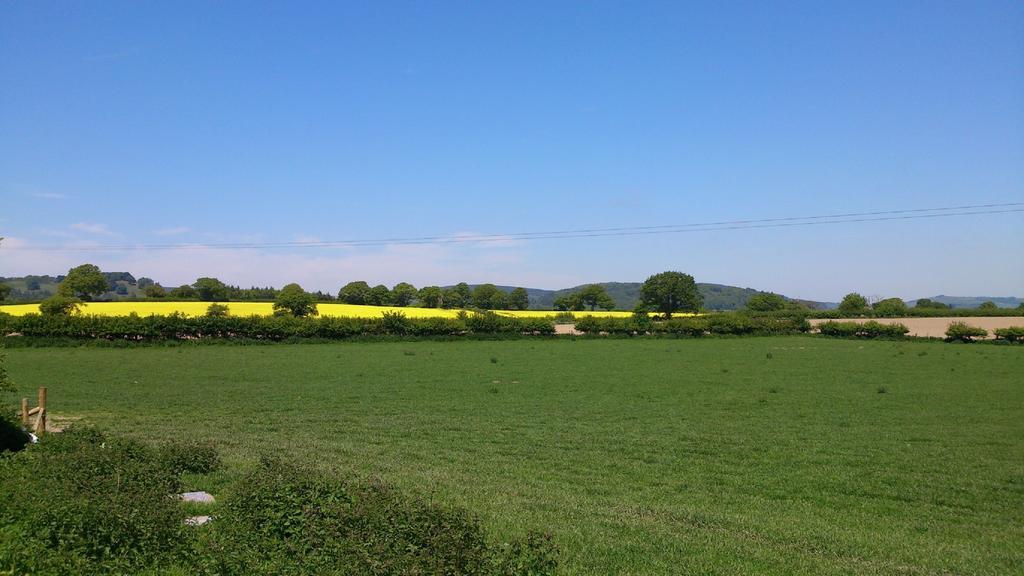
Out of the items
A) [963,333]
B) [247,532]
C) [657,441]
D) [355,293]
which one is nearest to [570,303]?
[355,293]

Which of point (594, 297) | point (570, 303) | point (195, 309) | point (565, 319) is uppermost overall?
point (594, 297)

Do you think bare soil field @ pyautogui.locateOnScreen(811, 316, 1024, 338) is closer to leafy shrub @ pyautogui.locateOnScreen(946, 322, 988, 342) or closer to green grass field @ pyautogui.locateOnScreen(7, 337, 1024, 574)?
leafy shrub @ pyautogui.locateOnScreen(946, 322, 988, 342)

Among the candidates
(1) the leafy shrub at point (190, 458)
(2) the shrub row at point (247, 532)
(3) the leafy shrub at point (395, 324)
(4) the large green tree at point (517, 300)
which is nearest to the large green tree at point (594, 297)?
(4) the large green tree at point (517, 300)

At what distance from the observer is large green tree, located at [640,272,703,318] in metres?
105

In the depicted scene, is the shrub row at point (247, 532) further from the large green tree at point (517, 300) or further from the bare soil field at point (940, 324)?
the large green tree at point (517, 300)

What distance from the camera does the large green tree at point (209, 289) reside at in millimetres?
88875

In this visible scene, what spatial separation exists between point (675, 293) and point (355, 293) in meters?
49.6

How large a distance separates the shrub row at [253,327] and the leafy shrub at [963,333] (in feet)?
108

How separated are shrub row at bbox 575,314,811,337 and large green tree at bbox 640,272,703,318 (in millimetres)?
39789

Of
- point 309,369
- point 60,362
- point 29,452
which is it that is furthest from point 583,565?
point 60,362

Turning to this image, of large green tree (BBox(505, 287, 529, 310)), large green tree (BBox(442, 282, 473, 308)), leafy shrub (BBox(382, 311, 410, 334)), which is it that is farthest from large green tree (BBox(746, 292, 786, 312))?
leafy shrub (BBox(382, 311, 410, 334))

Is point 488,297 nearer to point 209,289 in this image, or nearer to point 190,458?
point 209,289

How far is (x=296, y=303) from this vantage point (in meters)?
66.2

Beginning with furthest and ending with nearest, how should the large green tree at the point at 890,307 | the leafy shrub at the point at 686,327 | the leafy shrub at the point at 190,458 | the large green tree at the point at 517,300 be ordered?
the large green tree at the point at 517,300 < the large green tree at the point at 890,307 < the leafy shrub at the point at 686,327 < the leafy shrub at the point at 190,458
